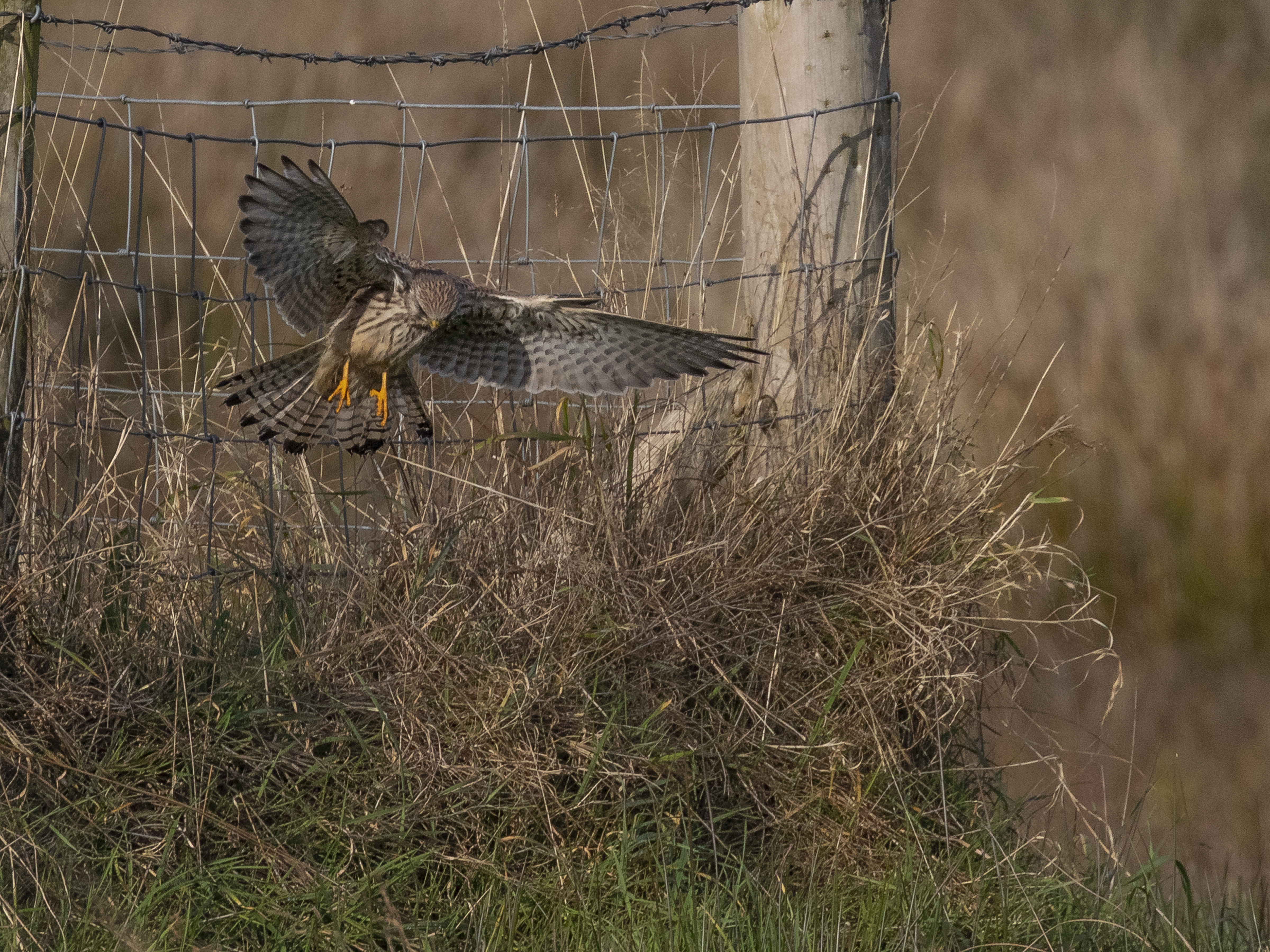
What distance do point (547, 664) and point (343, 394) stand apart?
3.60 ft

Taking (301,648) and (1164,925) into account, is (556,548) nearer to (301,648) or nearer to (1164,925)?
(301,648)

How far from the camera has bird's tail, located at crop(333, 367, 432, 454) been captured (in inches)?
128

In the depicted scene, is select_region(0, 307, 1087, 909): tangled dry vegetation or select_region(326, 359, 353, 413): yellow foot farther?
select_region(326, 359, 353, 413): yellow foot

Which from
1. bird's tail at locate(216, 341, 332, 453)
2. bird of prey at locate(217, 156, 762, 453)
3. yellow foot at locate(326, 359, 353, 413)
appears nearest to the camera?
bird of prey at locate(217, 156, 762, 453)

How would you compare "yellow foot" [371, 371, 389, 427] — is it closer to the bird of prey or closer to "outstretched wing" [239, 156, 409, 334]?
the bird of prey

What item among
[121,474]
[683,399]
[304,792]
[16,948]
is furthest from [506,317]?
[16,948]

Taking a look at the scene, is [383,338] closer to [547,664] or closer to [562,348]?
[562,348]

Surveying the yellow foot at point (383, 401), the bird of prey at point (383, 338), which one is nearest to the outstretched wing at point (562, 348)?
→ the bird of prey at point (383, 338)

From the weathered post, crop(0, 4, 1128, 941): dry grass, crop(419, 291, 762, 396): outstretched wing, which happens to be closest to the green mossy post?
crop(0, 4, 1128, 941): dry grass

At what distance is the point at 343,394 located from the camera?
10.8 feet

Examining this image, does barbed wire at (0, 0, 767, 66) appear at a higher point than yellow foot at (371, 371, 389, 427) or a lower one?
higher

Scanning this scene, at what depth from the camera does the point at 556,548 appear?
274 cm

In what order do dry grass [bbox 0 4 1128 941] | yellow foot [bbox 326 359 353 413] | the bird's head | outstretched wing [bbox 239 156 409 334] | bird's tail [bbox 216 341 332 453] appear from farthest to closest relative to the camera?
yellow foot [bbox 326 359 353 413] < bird's tail [bbox 216 341 332 453] < the bird's head < outstretched wing [bbox 239 156 409 334] < dry grass [bbox 0 4 1128 941]

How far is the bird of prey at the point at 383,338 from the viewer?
2.92 metres
